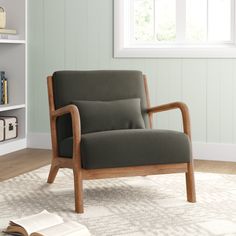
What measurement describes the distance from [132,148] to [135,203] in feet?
1.15

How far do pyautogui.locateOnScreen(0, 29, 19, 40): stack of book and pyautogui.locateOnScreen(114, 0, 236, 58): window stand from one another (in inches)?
35.3

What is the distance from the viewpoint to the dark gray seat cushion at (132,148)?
2.98 m

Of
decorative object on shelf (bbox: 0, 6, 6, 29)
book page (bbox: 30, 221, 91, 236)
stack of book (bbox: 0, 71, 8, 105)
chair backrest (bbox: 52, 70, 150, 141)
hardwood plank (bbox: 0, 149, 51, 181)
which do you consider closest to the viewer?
book page (bbox: 30, 221, 91, 236)

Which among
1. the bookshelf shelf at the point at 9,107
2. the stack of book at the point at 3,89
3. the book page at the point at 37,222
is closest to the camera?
the book page at the point at 37,222

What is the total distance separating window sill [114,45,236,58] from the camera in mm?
4520

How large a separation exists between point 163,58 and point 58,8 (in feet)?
3.48

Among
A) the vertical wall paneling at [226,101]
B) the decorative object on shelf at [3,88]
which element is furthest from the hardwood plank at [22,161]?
the vertical wall paneling at [226,101]

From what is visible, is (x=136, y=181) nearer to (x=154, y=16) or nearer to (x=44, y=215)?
(x=44, y=215)

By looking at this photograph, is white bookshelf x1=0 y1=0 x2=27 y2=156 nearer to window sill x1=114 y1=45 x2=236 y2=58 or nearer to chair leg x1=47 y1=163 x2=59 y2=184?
window sill x1=114 y1=45 x2=236 y2=58

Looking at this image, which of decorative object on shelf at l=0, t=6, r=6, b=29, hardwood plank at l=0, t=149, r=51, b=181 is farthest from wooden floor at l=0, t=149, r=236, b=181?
decorative object on shelf at l=0, t=6, r=6, b=29

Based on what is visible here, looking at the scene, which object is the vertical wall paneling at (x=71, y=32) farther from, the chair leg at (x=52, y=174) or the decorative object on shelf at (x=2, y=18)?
the chair leg at (x=52, y=174)

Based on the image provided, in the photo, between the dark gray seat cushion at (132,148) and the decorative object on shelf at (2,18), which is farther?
the decorative object on shelf at (2,18)

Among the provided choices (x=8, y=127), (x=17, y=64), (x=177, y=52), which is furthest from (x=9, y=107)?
(x=177, y=52)

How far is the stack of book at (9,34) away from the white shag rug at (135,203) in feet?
4.52
